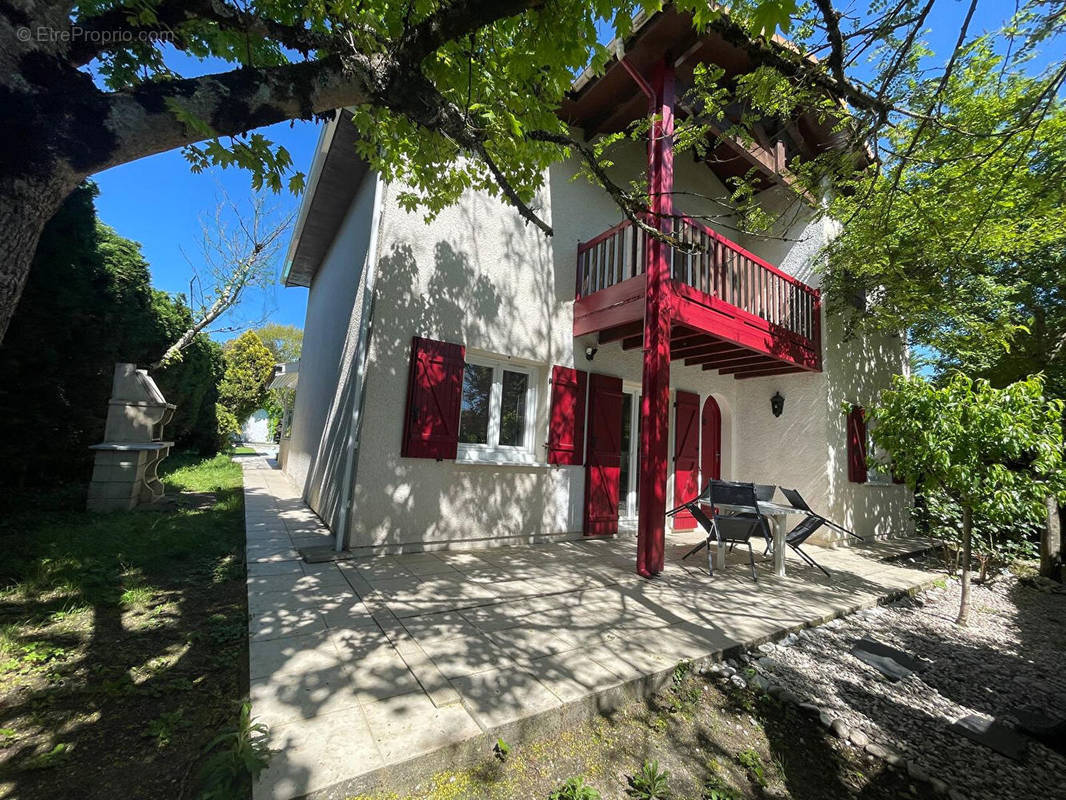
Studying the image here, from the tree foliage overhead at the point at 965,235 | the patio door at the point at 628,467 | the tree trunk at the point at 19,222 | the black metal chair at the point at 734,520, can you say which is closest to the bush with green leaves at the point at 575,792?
the tree trunk at the point at 19,222

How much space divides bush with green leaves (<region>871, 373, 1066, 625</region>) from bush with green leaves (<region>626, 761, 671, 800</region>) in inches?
152

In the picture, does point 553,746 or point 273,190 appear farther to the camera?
point 273,190

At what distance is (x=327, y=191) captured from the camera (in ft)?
22.7

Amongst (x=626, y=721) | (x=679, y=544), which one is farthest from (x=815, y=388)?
(x=626, y=721)

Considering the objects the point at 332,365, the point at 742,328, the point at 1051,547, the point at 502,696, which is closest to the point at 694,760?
the point at 502,696

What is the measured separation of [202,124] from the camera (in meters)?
1.76

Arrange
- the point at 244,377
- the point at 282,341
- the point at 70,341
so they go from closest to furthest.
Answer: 1. the point at 70,341
2. the point at 244,377
3. the point at 282,341

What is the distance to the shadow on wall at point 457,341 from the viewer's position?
4.47 metres

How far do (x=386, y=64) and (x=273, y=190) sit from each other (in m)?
1.00

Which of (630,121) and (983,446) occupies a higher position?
(630,121)

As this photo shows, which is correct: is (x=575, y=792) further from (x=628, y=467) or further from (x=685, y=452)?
(x=685, y=452)

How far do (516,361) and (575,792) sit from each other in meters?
4.43

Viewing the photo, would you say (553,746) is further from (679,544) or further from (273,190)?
(679,544)

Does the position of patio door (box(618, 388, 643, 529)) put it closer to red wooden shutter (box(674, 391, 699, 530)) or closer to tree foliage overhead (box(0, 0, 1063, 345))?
red wooden shutter (box(674, 391, 699, 530))
